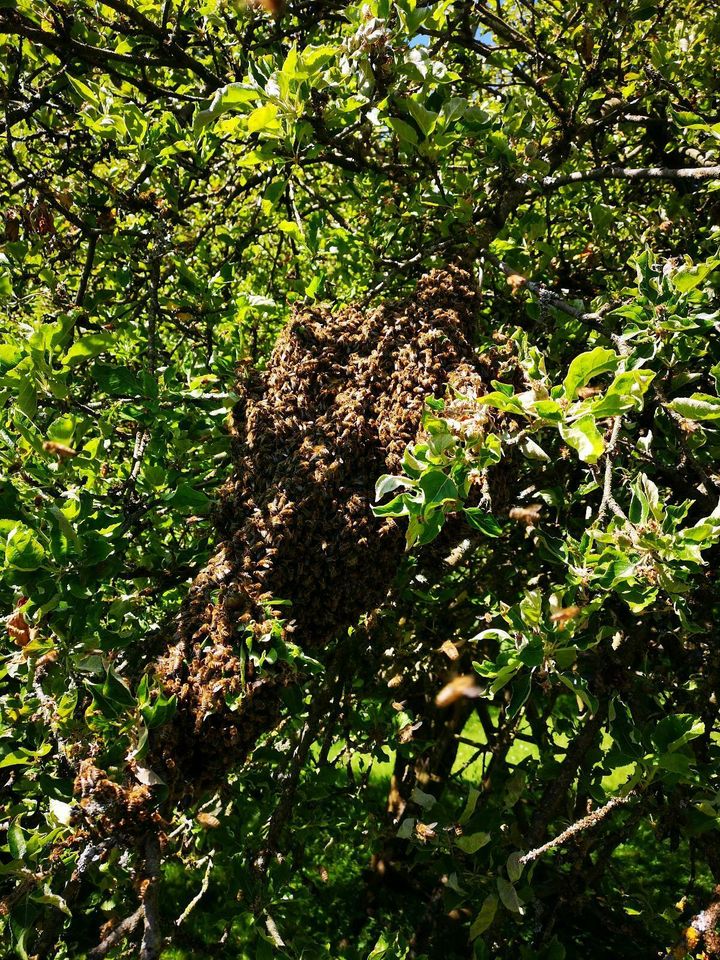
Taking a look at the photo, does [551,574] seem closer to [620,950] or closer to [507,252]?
[507,252]

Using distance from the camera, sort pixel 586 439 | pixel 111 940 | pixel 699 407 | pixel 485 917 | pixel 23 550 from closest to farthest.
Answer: pixel 586 439
pixel 23 550
pixel 699 407
pixel 111 940
pixel 485 917

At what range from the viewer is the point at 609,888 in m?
3.71

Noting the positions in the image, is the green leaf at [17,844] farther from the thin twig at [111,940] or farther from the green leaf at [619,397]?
the green leaf at [619,397]

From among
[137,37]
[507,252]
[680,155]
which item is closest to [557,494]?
[507,252]

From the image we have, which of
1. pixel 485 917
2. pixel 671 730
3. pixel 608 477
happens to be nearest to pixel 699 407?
pixel 608 477

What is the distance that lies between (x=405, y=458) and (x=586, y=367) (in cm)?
38

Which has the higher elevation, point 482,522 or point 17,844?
point 482,522

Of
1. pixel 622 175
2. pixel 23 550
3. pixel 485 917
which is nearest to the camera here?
pixel 23 550

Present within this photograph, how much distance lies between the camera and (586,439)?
1337mm

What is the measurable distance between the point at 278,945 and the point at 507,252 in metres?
2.42

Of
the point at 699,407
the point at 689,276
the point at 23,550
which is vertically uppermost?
the point at 689,276

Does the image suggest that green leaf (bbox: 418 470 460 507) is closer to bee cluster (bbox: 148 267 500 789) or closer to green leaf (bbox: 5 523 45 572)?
bee cluster (bbox: 148 267 500 789)

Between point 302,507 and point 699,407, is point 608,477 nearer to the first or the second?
point 699,407

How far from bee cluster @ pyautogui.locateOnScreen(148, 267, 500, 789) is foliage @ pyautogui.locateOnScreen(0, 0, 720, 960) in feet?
0.31
